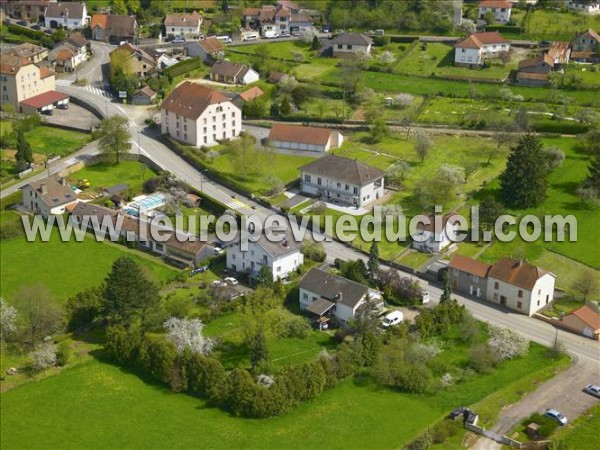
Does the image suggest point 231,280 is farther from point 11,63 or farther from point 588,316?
point 11,63

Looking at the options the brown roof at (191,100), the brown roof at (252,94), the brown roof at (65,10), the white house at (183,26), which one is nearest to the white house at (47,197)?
the brown roof at (191,100)

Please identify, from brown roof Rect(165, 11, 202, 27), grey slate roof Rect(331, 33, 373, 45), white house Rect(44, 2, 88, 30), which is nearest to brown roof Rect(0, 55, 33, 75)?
white house Rect(44, 2, 88, 30)

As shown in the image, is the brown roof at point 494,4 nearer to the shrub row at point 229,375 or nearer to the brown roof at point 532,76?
the brown roof at point 532,76

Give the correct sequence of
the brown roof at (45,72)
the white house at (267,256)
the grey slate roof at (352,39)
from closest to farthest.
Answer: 1. the white house at (267,256)
2. the brown roof at (45,72)
3. the grey slate roof at (352,39)

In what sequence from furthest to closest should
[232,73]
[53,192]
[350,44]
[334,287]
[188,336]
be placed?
[350,44] < [232,73] < [53,192] < [334,287] < [188,336]

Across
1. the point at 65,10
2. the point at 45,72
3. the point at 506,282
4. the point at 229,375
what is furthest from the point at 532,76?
the point at 229,375

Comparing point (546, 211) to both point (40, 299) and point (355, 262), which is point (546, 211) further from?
point (40, 299)

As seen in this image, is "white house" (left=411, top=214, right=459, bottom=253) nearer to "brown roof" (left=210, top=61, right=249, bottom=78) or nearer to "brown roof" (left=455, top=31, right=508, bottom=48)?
"brown roof" (left=210, top=61, right=249, bottom=78)
